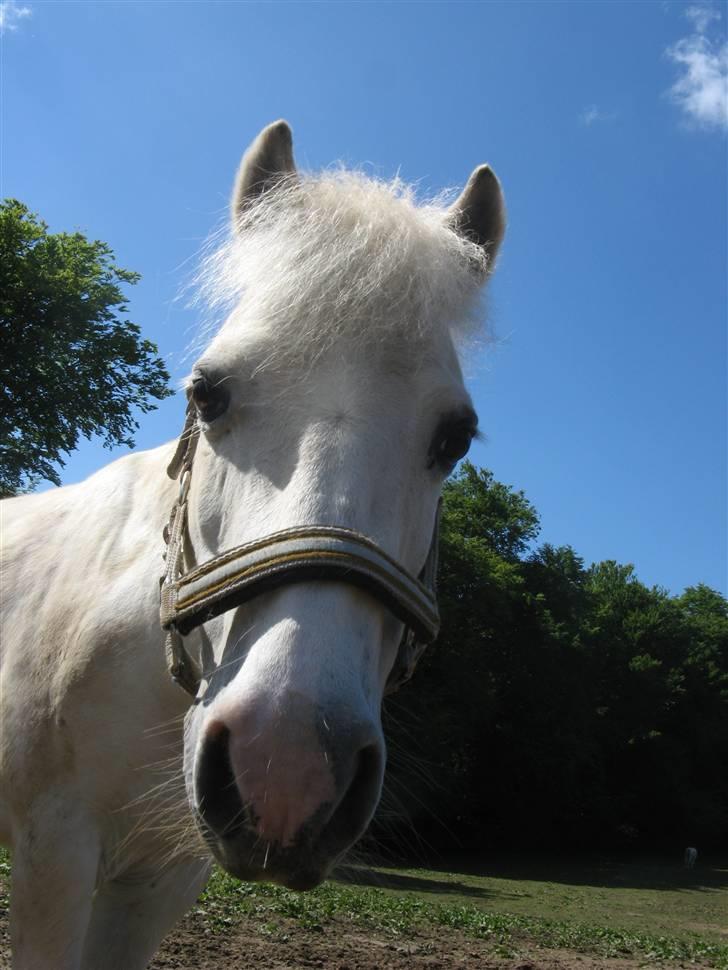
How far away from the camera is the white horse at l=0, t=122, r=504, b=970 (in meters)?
1.56

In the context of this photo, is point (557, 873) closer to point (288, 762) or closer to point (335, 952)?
point (335, 952)

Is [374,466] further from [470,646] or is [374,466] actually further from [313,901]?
[470,646]

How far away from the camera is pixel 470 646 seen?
1278 inches

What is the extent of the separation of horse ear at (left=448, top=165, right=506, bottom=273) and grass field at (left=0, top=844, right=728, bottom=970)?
7.02ft

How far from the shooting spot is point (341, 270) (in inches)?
87.0

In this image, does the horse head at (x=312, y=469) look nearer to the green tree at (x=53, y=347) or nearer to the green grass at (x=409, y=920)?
the green grass at (x=409, y=920)

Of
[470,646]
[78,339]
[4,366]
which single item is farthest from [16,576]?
[470,646]

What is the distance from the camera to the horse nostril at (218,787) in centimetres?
159

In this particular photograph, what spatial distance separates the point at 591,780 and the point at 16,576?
4093 cm

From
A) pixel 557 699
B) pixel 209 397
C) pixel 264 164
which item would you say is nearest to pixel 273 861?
pixel 209 397

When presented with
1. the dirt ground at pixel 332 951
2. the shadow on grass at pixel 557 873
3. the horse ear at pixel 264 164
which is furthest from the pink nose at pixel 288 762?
the shadow on grass at pixel 557 873

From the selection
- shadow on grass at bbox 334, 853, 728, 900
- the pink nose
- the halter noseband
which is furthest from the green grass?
shadow on grass at bbox 334, 853, 728, 900

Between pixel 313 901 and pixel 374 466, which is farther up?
pixel 374 466

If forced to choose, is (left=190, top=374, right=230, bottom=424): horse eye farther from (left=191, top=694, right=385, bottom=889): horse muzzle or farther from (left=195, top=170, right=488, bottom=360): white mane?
(left=191, top=694, right=385, bottom=889): horse muzzle
